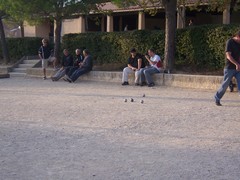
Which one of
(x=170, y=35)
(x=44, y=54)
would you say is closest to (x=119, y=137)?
(x=170, y=35)

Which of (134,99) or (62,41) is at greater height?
(62,41)

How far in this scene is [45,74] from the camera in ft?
57.2

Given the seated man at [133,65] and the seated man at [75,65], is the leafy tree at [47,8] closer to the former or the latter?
the seated man at [75,65]

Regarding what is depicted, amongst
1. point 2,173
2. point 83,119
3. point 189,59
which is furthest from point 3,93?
point 2,173

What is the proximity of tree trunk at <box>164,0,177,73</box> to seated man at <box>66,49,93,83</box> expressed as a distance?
298cm

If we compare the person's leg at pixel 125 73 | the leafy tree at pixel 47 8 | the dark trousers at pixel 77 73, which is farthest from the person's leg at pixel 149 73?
the leafy tree at pixel 47 8

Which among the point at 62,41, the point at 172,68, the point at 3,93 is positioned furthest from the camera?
the point at 62,41

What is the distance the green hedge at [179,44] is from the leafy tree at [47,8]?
1246 mm

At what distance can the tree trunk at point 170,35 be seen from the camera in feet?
47.8

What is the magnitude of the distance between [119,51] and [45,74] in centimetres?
324

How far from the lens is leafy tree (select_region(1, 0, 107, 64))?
17.3m

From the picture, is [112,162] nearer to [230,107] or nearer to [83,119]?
[83,119]

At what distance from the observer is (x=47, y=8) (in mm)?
17422

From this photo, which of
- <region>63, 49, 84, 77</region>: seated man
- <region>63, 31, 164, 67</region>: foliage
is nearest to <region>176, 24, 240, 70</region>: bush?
<region>63, 31, 164, 67</region>: foliage
